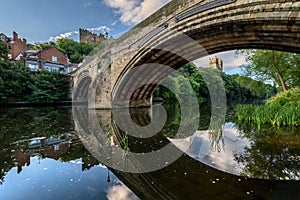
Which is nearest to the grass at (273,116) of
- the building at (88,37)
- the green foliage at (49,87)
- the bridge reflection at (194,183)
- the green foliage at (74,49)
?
the bridge reflection at (194,183)

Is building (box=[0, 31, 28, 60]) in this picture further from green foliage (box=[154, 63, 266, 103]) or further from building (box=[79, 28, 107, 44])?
building (box=[79, 28, 107, 44])

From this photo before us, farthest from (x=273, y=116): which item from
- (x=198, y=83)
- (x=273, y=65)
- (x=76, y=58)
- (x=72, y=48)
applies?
(x=72, y=48)

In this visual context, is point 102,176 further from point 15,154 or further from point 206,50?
point 206,50

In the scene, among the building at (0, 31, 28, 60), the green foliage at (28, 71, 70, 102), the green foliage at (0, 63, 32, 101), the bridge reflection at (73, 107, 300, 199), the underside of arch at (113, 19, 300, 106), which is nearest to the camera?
the bridge reflection at (73, 107, 300, 199)

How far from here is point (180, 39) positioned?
8.00 m

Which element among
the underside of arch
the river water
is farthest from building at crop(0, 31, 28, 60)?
the river water

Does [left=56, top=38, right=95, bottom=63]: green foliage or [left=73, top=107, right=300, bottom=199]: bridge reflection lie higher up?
[left=56, top=38, right=95, bottom=63]: green foliage

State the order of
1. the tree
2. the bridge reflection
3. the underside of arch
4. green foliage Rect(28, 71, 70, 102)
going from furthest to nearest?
green foliage Rect(28, 71, 70, 102)
the tree
the underside of arch
the bridge reflection

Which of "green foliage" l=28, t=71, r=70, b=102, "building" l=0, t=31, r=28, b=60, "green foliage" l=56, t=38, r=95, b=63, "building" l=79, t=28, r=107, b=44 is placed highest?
"building" l=79, t=28, r=107, b=44

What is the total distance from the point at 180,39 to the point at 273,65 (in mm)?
10574

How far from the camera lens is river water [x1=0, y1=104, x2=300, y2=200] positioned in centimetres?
212

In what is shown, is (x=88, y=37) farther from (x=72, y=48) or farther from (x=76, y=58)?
(x=76, y=58)

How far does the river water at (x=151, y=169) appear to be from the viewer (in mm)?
2125

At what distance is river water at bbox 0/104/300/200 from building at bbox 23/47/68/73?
26753mm
